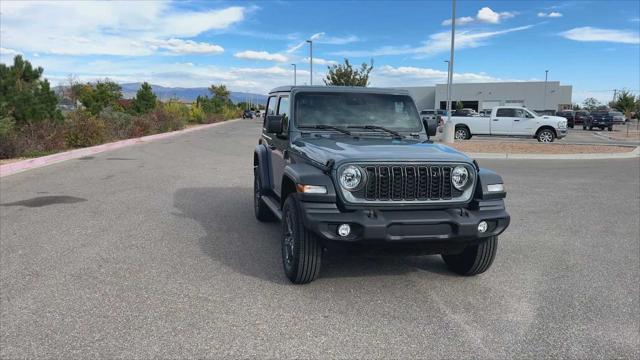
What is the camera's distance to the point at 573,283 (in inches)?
190

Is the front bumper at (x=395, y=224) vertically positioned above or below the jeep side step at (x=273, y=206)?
above

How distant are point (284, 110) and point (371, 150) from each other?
1924 millimetres

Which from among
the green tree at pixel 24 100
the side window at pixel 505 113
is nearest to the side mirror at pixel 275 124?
the green tree at pixel 24 100

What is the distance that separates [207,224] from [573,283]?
450 cm

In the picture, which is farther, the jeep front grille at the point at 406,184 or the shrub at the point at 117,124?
the shrub at the point at 117,124

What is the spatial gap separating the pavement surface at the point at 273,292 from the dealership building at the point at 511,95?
226ft

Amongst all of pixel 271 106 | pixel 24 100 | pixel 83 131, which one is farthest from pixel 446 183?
pixel 83 131

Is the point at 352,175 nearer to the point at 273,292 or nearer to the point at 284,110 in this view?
the point at 273,292

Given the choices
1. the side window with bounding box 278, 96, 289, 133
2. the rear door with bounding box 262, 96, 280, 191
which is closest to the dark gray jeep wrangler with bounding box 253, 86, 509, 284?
the side window with bounding box 278, 96, 289, 133

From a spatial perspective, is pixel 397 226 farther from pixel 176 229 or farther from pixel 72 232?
pixel 72 232

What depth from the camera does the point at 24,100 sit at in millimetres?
16156

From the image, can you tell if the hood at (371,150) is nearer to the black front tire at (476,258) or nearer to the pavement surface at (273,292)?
the black front tire at (476,258)

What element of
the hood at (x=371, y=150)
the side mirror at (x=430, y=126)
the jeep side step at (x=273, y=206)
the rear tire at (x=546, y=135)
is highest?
the side mirror at (x=430, y=126)

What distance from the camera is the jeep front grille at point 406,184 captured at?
419 centimetres
